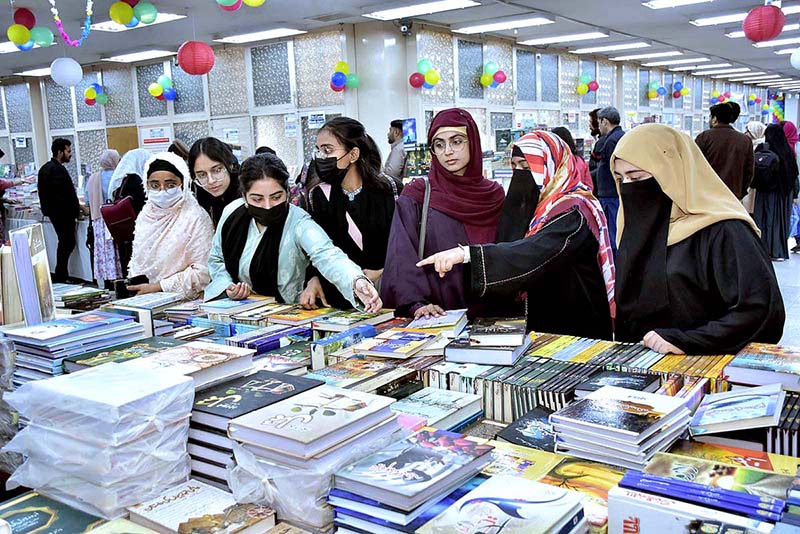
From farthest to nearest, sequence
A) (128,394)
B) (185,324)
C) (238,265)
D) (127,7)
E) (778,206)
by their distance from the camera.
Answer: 1. (778,206)
2. (127,7)
3. (238,265)
4. (185,324)
5. (128,394)

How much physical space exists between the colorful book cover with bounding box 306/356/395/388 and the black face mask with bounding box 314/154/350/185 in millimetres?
1662

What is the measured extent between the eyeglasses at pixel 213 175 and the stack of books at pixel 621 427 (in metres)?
2.55

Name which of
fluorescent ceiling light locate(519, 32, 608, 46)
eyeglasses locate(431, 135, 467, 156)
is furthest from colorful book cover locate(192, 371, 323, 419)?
fluorescent ceiling light locate(519, 32, 608, 46)

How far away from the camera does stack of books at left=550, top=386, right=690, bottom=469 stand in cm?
139

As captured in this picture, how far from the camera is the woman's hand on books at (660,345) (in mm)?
2041

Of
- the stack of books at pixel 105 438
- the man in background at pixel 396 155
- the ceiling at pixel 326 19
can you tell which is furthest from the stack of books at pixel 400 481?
the ceiling at pixel 326 19

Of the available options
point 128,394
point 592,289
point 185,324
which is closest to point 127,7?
point 185,324

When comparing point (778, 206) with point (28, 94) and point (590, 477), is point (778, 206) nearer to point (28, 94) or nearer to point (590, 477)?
point (590, 477)

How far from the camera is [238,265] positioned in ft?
10.2

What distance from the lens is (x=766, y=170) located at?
7.92 m

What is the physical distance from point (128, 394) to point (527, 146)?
2.01 meters

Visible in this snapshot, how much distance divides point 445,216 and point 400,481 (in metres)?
1.81

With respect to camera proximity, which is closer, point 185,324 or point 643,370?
point 643,370

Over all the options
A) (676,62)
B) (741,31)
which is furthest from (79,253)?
(676,62)
